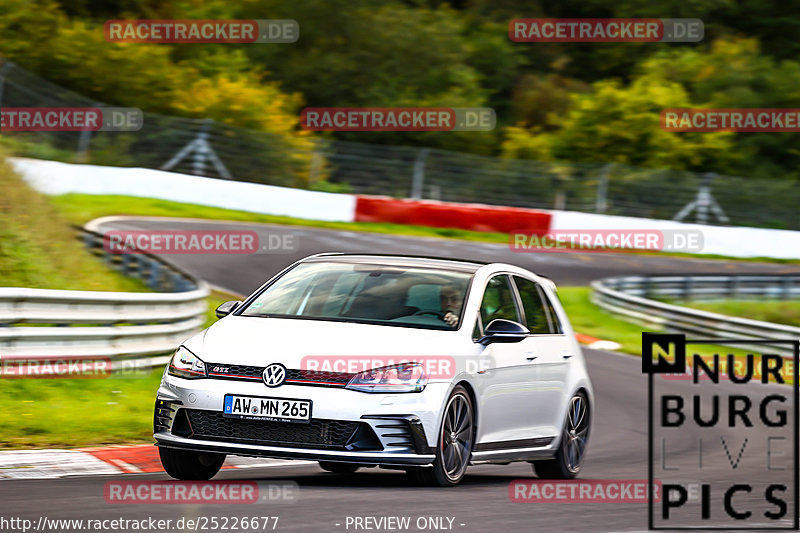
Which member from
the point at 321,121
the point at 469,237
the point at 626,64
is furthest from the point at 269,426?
the point at 626,64

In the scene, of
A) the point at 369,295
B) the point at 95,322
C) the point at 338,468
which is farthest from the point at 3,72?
the point at 369,295

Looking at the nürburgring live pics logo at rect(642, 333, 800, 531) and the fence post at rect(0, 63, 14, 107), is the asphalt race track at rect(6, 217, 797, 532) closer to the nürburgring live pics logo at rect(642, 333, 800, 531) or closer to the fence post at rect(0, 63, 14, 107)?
the nürburgring live pics logo at rect(642, 333, 800, 531)

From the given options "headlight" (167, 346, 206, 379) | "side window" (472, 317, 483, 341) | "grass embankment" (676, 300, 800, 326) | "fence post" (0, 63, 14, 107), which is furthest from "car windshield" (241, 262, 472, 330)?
"fence post" (0, 63, 14, 107)

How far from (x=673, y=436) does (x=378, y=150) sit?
21399mm

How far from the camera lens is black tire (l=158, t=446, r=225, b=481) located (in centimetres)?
778

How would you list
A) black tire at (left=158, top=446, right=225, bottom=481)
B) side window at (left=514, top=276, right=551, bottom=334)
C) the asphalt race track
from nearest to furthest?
the asphalt race track < black tire at (left=158, top=446, right=225, bottom=481) < side window at (left=514, top=276, right=551, bottom=334)

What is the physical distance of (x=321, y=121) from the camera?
4434 centimetres

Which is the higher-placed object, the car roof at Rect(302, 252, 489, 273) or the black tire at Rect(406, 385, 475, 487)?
the car roof at Rect(302, 252, 489, 273)

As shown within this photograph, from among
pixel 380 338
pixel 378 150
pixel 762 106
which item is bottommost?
pixel 380 338

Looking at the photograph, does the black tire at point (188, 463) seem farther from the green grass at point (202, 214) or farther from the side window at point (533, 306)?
the green grass at point (202, 214)

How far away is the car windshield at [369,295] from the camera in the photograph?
826 cm

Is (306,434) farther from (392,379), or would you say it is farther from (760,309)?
(760,309)

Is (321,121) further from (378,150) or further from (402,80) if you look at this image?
(378,150)

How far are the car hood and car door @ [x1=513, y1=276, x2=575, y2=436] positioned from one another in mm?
1129
